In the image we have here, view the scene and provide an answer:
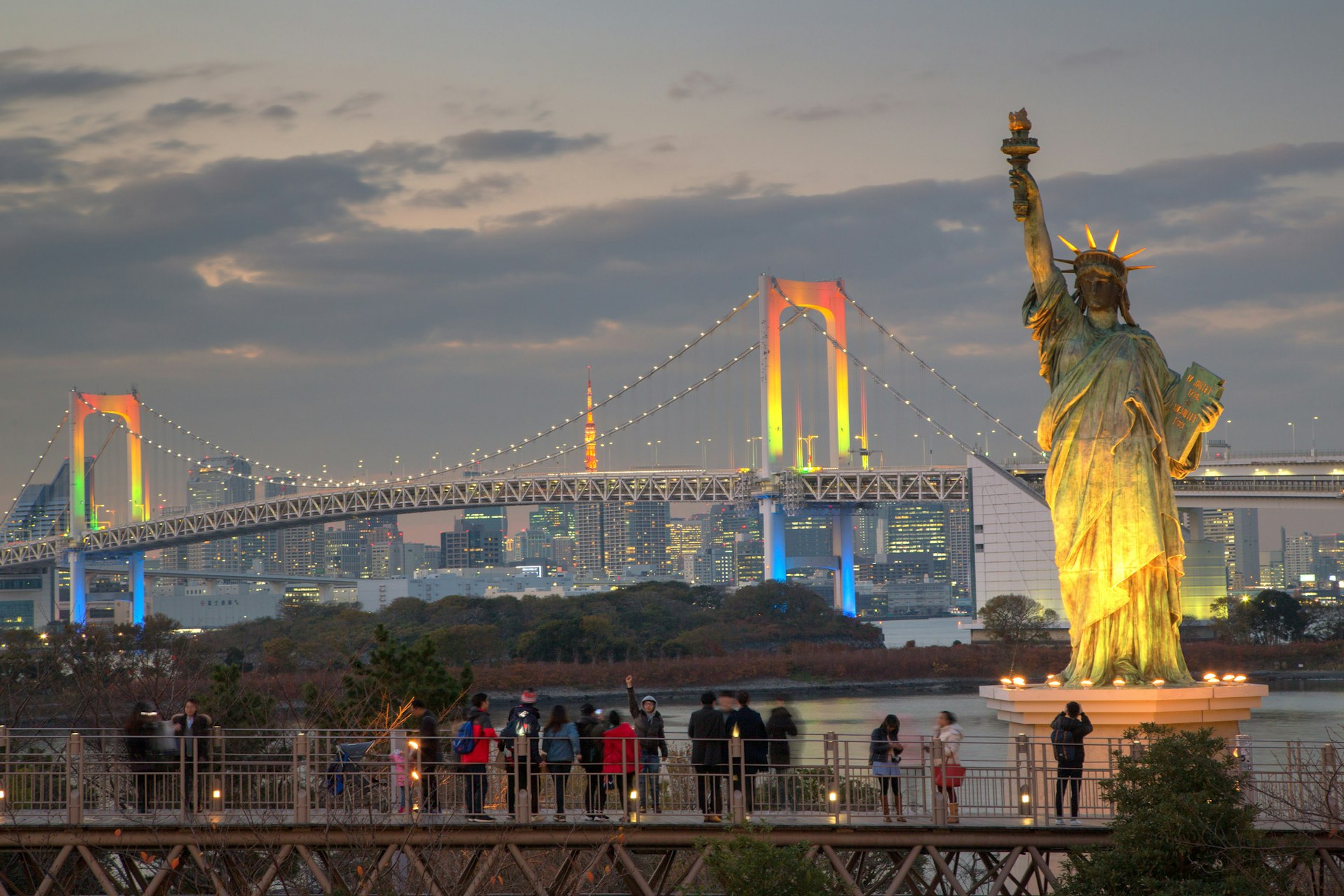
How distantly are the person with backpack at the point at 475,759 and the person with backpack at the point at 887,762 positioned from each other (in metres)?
2.86

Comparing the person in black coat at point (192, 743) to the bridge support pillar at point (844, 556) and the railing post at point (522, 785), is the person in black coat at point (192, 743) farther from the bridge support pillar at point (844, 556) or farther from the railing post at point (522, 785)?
the bridge support pillar at point (844, 556)

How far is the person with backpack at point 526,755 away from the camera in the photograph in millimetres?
12328

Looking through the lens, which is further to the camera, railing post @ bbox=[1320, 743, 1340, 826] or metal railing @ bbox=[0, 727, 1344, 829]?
metal railing @ bbox=[0, 727, 1344, 829]

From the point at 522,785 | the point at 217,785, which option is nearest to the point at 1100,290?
the point at 522,785

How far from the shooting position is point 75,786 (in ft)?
42.6

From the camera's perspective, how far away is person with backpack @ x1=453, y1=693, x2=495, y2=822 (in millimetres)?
12500

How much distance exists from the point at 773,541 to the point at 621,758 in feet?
218

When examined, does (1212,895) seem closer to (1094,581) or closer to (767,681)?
(1094,581)

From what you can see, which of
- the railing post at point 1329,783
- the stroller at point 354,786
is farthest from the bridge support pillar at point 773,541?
the railing post at point 1329,783

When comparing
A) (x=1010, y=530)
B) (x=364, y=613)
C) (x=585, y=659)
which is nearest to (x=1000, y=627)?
(x=1010, y=530)

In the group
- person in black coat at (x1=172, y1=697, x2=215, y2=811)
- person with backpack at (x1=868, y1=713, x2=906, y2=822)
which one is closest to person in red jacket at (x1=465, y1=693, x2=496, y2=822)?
person in black coat at (x1=172, y1=697, x2=215, y2=811)

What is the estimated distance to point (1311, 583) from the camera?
527 ft

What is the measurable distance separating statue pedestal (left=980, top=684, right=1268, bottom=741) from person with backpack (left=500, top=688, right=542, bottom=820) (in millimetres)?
4011

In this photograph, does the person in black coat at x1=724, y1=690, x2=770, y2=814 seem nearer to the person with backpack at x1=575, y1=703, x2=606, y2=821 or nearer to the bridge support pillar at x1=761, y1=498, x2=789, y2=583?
the person with backpack at x1=575, y1=703, x2=606, y2=821
